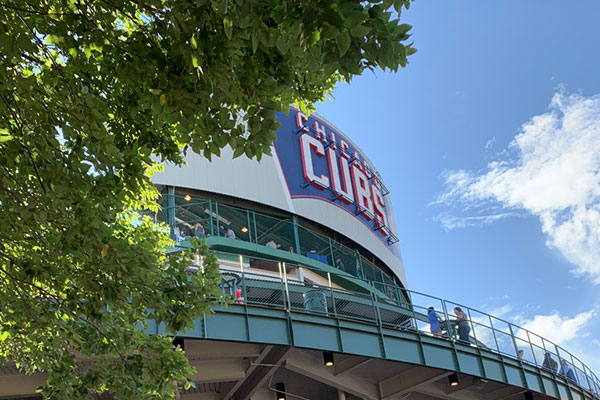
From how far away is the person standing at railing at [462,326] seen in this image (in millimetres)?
20297

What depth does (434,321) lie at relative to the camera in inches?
780

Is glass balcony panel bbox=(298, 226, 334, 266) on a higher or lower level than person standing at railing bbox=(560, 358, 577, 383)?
higher

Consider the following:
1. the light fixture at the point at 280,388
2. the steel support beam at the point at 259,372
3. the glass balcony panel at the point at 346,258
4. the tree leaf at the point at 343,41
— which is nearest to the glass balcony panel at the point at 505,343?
the light fixture at the point at 280,388

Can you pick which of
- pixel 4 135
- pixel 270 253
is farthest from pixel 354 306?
pixel 4 135

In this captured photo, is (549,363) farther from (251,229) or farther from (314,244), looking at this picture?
(251,229)

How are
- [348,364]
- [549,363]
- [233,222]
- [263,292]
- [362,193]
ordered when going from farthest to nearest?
[362,193], [233,222], [549,363], [348,364], [263,292]

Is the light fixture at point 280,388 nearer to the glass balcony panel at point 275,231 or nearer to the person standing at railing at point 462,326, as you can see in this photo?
the person standing at railing at point 462,326

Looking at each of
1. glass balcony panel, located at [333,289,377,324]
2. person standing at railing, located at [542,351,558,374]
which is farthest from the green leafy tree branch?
person standing at railing, located at [542,351,558,374]

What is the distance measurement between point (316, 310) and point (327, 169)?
16969 millimetres

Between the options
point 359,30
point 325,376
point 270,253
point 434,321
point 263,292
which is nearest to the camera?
point 359,30

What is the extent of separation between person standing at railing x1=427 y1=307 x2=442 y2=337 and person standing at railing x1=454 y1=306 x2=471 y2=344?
0.76m

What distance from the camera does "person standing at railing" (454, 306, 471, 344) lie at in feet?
66.6

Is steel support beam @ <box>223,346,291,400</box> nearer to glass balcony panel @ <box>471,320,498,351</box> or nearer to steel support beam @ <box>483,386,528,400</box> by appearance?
glass balcony panel @ <box>471,320,498,351</box>

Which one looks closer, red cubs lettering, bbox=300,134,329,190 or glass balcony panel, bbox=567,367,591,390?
glass balcony panel, bbox=567,367,591,390
